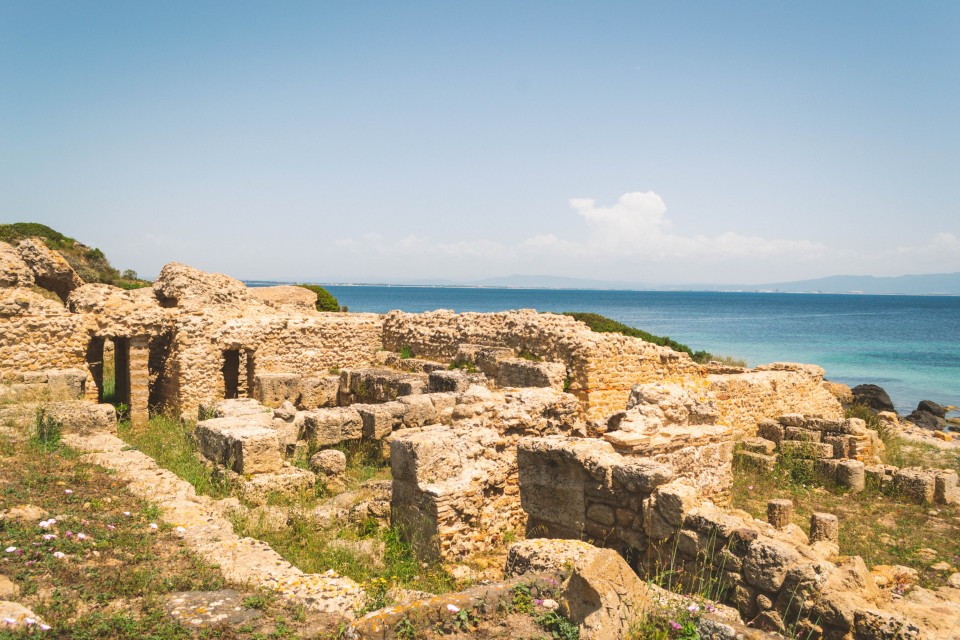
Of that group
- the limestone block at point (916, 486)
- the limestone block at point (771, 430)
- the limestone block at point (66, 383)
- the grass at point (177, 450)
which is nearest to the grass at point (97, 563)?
the grass at point (177, 450)

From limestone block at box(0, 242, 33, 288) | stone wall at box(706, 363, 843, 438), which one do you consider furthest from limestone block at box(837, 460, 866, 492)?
limestone block at box(0, 242, 33, 288)

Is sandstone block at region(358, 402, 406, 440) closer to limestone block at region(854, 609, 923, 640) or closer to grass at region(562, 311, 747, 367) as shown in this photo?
limestone block at region(854, 609, 923, 640)

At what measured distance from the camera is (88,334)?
39.0 feet

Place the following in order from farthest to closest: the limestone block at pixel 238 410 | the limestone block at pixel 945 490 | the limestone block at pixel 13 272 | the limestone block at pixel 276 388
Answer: the limestone block at pixel 276 388, the limestone block at pixel 13 272, the limestone block at pixel 945 490, the limestone block at pixel 238 410

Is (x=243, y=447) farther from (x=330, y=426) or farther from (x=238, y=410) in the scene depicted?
(x=330, y=426)

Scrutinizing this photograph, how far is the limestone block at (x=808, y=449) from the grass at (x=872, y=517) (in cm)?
61

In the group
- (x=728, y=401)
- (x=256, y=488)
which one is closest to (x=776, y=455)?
(x=728, y=401)

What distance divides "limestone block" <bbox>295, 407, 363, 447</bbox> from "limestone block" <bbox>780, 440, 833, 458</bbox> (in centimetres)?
838

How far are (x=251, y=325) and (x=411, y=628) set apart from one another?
1209 centimetres

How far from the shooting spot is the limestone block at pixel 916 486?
9.78 metres

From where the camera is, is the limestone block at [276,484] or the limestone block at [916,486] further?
the limestone block at [916,486]

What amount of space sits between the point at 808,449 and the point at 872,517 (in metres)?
2.59

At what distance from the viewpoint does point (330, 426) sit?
10.1 meters

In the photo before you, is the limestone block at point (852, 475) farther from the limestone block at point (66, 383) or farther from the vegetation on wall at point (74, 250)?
the vegetation on wall at point (74, 250)
